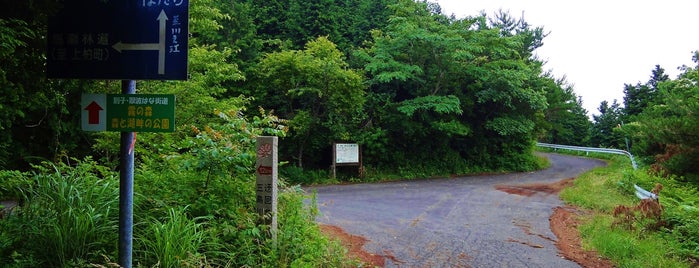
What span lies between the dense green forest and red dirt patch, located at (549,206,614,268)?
317 cm

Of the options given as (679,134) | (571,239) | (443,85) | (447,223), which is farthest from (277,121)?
(443,85)

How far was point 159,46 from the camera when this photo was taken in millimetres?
3146

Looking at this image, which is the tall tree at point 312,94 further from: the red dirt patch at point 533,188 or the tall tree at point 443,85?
the red dirt patch at point 533,188

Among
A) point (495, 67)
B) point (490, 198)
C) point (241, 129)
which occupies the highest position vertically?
point (495, 67)

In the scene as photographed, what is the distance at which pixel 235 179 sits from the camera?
16.7 ft

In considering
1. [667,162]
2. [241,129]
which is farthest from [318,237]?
[667,162]

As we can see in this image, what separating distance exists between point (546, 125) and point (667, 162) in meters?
15.6

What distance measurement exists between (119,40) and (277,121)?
115 inches

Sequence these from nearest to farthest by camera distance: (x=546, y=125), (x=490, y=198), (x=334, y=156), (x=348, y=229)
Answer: (x=348, y=229) < (x=490, y=198) < (x=334, y=156) < (x=546, y=125)

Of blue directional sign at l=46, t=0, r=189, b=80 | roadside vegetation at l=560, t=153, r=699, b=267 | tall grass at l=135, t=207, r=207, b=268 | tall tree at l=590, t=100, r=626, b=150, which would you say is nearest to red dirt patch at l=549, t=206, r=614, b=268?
roadside vegetation at l=560, t=153, r=699, b=267

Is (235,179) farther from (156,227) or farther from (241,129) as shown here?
(156,227)

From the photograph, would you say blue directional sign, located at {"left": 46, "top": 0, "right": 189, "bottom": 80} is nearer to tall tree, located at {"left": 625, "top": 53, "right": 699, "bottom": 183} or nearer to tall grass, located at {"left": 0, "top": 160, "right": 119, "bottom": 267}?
tall grass, located at {"left": 0, "top": 160, "right": 119, "bottom": 267}

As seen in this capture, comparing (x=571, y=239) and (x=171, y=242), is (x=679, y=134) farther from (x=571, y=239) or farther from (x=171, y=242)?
(x=171, y=242)

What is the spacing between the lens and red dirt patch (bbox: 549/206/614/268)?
6227 millimetres
